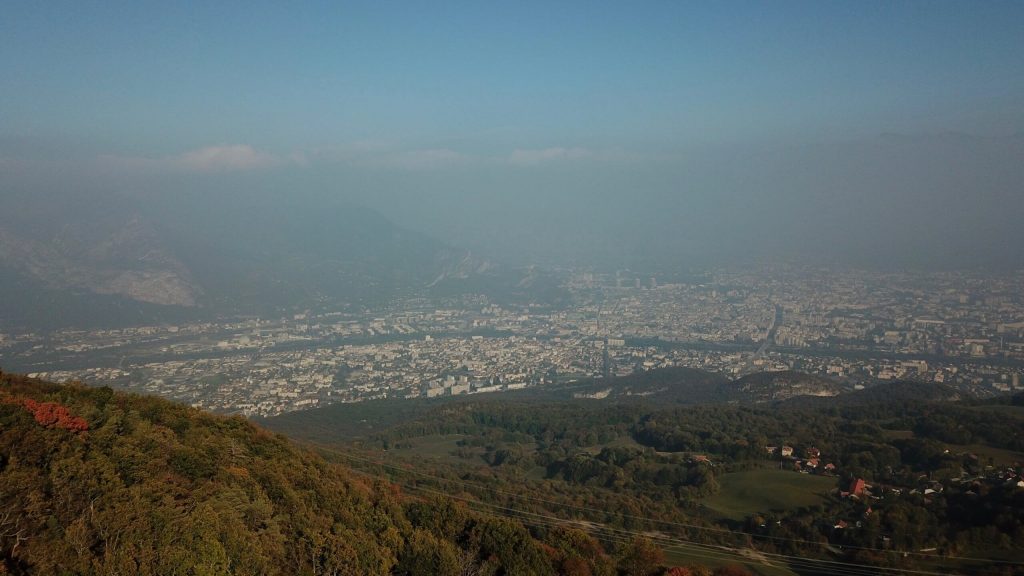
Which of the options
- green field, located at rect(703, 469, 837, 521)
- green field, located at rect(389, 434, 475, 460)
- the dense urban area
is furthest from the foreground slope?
the dense urban area

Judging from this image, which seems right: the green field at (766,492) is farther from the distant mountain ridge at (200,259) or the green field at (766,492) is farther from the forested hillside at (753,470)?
the distant mountain ridge at (200,259)

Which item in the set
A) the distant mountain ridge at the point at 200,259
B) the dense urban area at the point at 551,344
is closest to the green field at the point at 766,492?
the dense urban area at the point at 551,344

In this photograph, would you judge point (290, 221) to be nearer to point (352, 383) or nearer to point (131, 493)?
point (352, 383)

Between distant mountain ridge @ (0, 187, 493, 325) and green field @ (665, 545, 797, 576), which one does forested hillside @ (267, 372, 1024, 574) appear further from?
distant mountain ridge @ (0, 187, 493, 325)

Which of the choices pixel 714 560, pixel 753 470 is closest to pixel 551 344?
pixel 753 470

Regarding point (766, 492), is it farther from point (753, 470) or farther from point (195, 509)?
point (195, 509)
